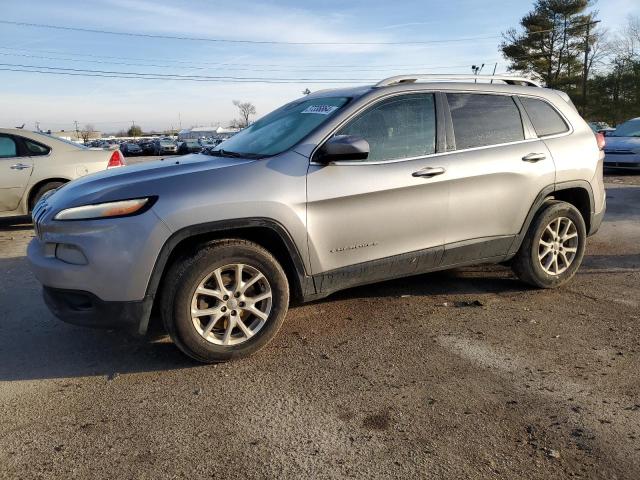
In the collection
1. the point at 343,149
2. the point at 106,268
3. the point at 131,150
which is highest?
the point at 343,149

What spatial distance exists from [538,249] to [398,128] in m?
1.74

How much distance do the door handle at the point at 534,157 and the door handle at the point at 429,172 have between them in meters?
0.88

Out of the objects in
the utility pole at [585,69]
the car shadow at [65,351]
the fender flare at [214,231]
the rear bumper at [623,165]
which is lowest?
the car shadow at [65,351]

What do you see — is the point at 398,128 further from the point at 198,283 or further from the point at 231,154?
the point at 198,283

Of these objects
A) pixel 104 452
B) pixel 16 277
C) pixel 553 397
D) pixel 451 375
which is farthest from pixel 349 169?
pixel 16 277

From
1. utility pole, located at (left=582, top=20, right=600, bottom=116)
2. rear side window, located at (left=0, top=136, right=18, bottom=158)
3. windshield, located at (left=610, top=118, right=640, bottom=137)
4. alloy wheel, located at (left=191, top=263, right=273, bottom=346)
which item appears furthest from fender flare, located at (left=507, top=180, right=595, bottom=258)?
utility pole, located at (left=582, top=20, right=600, bottom=116)

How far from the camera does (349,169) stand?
140 inches

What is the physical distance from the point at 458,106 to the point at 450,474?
9.36ft

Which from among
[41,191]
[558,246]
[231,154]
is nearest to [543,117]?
[558,246]

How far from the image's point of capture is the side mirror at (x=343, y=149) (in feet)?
11.1

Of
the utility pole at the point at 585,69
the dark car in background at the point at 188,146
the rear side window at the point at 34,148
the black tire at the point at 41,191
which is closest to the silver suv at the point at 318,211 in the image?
the black tire at the point at 41,191

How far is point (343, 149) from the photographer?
3367 mm

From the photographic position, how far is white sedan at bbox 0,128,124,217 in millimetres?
7492

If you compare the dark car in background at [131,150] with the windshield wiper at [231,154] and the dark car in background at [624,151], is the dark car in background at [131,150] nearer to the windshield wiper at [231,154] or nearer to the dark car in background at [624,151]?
the dark car in background at [624,151]
